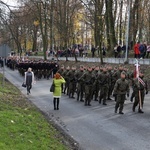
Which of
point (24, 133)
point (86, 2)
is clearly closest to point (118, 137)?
point (24, 133)

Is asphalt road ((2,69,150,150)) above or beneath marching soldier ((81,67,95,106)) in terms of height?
beneath

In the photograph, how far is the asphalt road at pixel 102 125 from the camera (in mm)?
10227

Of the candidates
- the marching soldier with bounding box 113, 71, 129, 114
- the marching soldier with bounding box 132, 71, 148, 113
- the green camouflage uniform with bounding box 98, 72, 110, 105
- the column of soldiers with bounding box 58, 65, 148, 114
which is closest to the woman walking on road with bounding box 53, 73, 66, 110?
the column of soldiers with bounding box 58, 65, 148, 114

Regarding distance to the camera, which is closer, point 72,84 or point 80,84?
point 80,84

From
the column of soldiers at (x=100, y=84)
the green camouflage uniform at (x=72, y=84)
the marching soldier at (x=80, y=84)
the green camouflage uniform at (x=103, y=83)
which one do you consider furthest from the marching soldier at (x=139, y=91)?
the green camouflage uniform at (x=72, y=84)

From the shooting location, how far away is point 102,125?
41.4 ft

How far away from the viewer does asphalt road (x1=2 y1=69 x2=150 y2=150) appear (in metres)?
10.2

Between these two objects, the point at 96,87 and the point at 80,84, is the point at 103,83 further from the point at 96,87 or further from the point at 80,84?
the point at 80,84

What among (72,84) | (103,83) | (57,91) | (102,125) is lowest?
(102,125)

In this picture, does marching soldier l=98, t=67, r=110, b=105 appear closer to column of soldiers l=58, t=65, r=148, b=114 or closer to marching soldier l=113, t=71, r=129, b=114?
column of soldiers l=58, t=65, r=148, b=114

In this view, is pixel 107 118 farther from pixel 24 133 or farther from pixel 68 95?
pixel 68 95

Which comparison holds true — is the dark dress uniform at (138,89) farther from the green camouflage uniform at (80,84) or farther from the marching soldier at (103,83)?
the green camouflage uniform at (80,84)

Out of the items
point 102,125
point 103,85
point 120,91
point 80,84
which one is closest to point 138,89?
point 120,91

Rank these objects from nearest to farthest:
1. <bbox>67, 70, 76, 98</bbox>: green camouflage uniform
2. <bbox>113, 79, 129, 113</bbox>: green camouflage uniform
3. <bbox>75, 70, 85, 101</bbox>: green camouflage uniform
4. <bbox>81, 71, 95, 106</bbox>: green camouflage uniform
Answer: <bbox>113, 79, 129, 113</bbox>: green camouflage uniform < <bbox>81, 71, 95, 106</bbox>: green camouflage uniform < <bbox>75, 70, 85, 101</bbox>: green camouflage uniform < <bbox>67, 70, 76, 98</bbox>: green camouflage uniform
